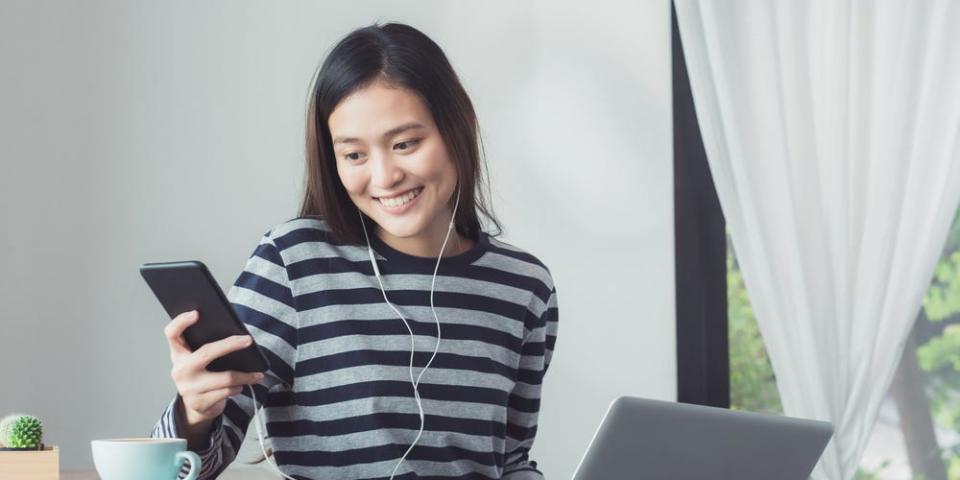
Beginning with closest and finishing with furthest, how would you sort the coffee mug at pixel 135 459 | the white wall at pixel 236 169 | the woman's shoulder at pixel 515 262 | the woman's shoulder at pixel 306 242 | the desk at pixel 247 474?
the coffee mug at pixel 135 459 < the woman's shoulder at pixel 306 242 < the woman's shoulder at pixel 515 262 < the desk at pixel 247 474 < the white wall at pixel 236 169

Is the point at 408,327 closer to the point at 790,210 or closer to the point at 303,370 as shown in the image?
the point at 303,370

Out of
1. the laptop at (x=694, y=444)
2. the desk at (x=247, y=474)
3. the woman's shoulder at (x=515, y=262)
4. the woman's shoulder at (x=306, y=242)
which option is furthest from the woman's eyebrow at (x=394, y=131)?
the desk at (x=247, y=474)

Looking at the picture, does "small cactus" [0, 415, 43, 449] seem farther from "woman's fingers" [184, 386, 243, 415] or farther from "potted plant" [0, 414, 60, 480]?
"woman's fingers" [184, 386, 243, 415]

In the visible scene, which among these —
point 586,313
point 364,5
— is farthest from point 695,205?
point 364,5

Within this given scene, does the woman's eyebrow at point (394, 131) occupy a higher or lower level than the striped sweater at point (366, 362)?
higher

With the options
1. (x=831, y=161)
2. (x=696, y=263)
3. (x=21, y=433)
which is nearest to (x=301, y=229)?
(x=21, y=433)

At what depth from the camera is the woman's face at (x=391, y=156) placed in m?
1.25

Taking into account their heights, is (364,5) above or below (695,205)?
above

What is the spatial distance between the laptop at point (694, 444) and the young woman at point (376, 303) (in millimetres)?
291

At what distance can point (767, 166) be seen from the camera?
260 centimetres

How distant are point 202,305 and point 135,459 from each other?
0.15 meters

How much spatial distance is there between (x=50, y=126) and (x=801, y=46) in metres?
1.72

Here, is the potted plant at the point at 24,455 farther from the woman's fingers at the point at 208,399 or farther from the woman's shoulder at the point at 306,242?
the woman's shoulder at the point at 306,242

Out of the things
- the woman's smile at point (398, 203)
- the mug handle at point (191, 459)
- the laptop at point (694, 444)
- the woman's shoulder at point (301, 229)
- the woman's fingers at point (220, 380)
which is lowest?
the laptop at point (694, 444)
